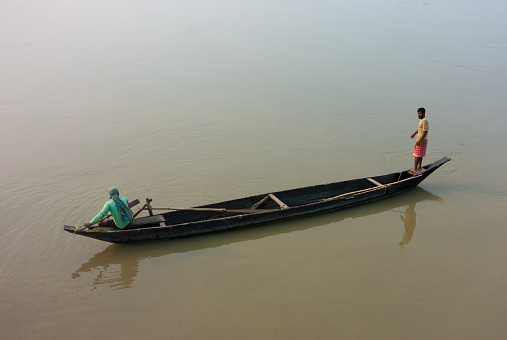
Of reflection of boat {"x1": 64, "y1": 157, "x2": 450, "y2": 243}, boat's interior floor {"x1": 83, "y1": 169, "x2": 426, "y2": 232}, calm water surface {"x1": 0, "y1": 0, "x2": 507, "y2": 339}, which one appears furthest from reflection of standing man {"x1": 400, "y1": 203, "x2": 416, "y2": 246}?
boat's interior floor {"x1": 83, "y1": 169, "x2": 426, "y2": 232}

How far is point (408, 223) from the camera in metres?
7.56

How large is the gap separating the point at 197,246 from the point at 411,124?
7690mm

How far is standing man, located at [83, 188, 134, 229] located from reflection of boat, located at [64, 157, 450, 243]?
101 millimetres

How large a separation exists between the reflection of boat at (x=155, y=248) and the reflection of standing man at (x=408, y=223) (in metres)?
0.44

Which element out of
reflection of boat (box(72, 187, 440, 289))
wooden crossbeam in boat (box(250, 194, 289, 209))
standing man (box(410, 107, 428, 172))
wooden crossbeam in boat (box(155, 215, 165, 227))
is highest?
standing man (box(410, 107, 428, 172))

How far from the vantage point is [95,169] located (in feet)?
30.0

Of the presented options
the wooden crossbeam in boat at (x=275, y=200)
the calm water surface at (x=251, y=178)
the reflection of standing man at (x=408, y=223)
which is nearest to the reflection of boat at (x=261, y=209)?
the wooden crossbeam in boat at (x=275, y=200)

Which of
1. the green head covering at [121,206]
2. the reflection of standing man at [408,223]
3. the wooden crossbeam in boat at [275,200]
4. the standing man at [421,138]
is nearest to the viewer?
the green head covering at [121,206]

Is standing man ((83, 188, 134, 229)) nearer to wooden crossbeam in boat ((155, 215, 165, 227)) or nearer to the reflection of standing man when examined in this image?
wooden crossbeam in boat ((155, 215, 165, 227))

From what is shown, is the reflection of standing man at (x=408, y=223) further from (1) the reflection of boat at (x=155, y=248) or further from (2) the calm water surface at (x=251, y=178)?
(1) the reflection of boat at (x=155, y=248)

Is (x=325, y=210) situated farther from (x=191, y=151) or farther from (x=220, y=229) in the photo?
(x=191, y=151)

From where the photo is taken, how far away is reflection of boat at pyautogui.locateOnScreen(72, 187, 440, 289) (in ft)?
20.3

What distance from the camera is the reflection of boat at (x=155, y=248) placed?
6.18 meters

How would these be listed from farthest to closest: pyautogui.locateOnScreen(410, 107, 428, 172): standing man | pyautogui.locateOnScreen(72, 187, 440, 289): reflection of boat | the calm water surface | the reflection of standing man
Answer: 1. pyautogui.locateOnScreen(410, 107, 428, 172): standing man
2. the reflection of standing man
3. pyautogui.locateOnScreen(72, 187, 440, 289): reflection of boat
4. the calm water surface
